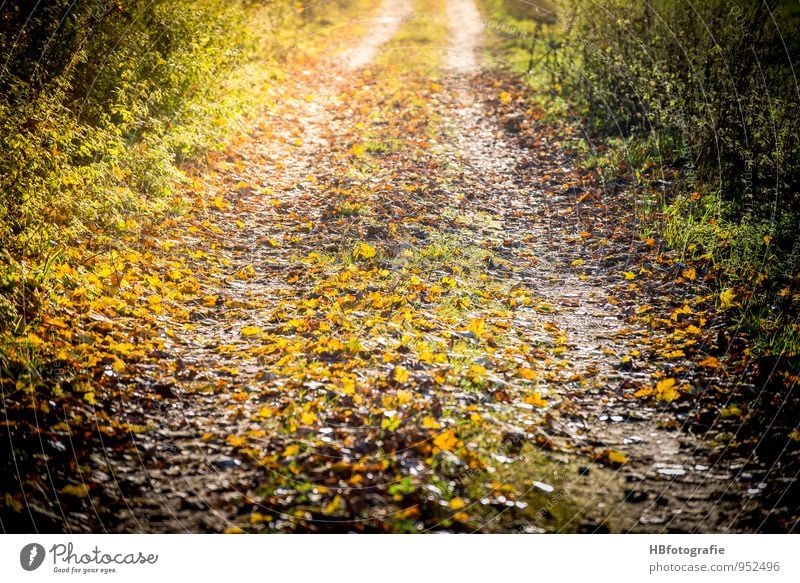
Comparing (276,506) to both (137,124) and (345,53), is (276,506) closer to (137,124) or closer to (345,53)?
(137,124)

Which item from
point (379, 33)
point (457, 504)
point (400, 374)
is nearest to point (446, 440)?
point (457, 504)

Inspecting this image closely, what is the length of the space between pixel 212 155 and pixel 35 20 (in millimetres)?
2701

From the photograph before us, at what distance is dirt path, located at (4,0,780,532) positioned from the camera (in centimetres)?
378

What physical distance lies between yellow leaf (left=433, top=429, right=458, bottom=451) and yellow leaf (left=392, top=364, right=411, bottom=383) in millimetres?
650

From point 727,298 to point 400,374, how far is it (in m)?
3.19

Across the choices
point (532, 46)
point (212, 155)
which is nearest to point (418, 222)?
point (212, 155)

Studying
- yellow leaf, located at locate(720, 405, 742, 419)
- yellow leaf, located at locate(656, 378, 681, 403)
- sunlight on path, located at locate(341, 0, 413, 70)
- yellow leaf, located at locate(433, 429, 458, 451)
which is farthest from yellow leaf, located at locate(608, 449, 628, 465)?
sunlight on path, located at locate(341, 0, 413, 70)

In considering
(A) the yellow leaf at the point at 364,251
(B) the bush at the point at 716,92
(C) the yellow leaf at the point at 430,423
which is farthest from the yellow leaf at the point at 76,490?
(B) the bush at the point at 716,92

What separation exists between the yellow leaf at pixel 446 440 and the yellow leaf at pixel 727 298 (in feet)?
9.96

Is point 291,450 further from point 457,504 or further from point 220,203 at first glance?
point 220,203

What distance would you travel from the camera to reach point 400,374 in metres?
4.73

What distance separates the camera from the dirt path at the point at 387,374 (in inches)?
149

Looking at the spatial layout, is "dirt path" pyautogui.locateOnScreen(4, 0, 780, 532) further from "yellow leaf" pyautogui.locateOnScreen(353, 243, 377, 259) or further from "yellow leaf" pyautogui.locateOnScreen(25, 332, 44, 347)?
"yellow leaf" pyautogui.locateOnScreen(25, 332, 44, 347)

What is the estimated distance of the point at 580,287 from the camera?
20.6ft
